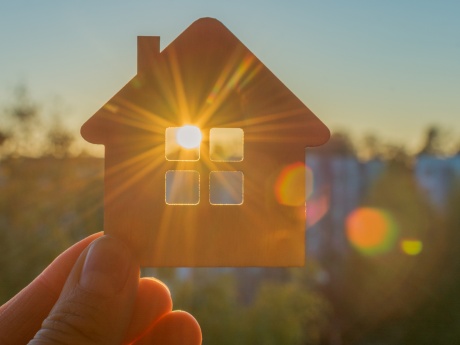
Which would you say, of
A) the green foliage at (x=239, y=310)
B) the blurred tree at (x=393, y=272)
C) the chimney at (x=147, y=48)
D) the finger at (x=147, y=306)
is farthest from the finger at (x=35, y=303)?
the blurred tree at (x=393, y=272)

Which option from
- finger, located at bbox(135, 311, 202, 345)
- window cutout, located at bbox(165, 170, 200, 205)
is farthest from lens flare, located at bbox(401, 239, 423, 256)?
finger, located at bbox(135, 311, 202, 345)

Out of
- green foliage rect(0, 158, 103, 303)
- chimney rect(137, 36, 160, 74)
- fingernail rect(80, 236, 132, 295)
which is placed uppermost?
chimney rect(137, 36, 160, 74)

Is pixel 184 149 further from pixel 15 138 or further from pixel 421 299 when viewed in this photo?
pixel 421 299

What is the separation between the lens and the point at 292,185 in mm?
1883

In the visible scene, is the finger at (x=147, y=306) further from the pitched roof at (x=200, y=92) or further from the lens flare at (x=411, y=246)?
the lens flare at (x=411, y=246)

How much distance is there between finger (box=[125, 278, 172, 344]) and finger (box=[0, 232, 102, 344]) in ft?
0.94

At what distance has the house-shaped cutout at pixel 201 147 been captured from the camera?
1.85 meters

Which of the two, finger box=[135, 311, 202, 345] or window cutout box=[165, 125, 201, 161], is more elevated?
window cutout box=[165, 125, 201, 161]

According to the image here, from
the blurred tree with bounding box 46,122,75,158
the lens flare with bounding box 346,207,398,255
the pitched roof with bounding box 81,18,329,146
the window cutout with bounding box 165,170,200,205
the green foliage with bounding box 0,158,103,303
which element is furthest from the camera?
the lens flare with bounding box 346,207,398,255

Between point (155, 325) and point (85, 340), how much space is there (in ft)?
2.08

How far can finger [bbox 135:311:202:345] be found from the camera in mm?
2271

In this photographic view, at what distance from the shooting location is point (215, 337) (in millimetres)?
9219

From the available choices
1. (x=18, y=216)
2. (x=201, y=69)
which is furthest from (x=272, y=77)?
(x=18, y=216)

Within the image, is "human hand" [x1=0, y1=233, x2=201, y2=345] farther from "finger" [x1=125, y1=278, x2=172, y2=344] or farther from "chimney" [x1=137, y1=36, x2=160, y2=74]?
"chimney" [x1=137, y1=36, x2=160, y2=74]
